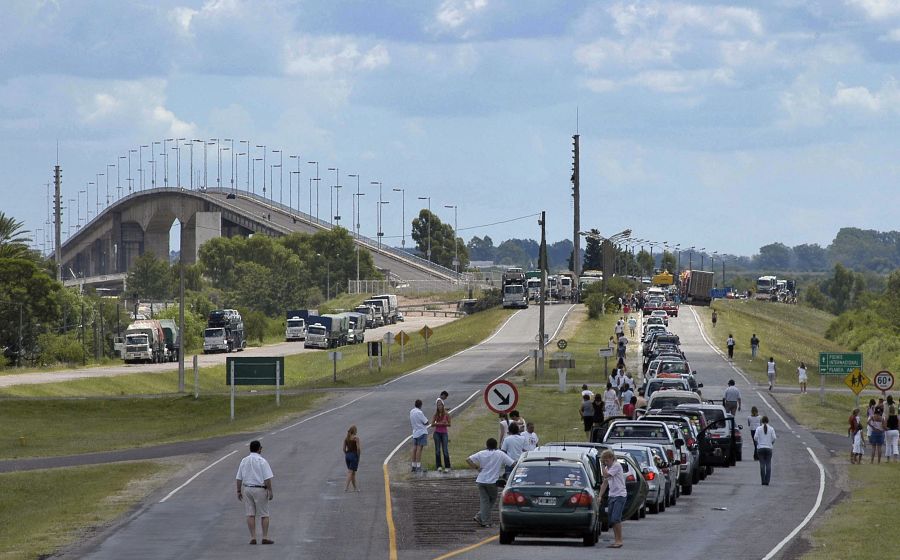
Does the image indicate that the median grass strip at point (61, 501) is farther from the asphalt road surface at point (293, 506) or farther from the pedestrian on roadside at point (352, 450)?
the pedestrian on roadside at point (352, 450)

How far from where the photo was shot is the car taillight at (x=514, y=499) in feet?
78.4

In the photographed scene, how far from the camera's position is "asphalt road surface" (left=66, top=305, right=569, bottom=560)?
967 inches

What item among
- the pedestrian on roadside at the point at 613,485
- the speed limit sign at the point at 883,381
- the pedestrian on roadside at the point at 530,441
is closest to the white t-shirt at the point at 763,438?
the pedestrian on roadside at the point at 530,441

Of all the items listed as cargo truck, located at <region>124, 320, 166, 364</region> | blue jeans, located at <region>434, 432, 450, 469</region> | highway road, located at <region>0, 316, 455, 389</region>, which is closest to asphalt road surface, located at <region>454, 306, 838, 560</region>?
blue jeans, located at <region>434, 432, 450, 469</region>

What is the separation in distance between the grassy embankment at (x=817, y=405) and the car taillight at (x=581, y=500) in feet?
11.3

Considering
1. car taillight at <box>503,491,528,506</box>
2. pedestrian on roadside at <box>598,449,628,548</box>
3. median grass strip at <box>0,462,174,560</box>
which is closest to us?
car taillight at <box>503,491,528,506</box>

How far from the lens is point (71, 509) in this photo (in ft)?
A: 106

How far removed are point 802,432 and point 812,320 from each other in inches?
5055

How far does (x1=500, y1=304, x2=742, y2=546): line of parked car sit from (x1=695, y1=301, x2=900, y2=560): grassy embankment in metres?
3.30

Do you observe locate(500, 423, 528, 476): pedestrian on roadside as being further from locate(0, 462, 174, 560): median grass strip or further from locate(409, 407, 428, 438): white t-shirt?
locate(0, 462, 174, 560): median grass strip

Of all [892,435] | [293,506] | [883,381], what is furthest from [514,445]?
[883,381]

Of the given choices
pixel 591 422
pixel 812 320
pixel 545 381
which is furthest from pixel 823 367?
pixel 812 320

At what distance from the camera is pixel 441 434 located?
35.9 meters

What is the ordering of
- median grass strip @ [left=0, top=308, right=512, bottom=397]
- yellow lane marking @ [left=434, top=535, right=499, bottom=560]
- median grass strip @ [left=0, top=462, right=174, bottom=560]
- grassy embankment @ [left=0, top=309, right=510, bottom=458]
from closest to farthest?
yellow lane marking @ [left=434, top=535, right=499, bottom=560] → median grass strip @ [left=0, top=462, right=174, bottom=560] → grassy embankment @ [left=0, top=309, right=510, bottom=458] → median grass strip @ [left=0, top=308, right=512, bottom=397]
